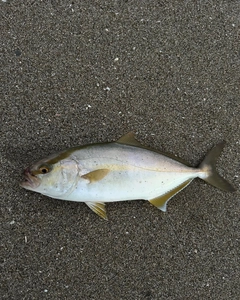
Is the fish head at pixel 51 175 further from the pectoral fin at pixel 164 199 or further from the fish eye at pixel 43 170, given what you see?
the pectoral fin at pixel 164 199

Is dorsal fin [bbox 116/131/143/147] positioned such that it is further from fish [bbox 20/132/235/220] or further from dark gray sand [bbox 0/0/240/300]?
dark gray sand [bbox 0/0/240/300]

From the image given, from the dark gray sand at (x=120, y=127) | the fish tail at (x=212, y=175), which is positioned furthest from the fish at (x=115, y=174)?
the dark gray sand at (x=120, y=127)

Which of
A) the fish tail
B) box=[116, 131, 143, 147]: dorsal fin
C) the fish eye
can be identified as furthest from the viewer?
the fish tail

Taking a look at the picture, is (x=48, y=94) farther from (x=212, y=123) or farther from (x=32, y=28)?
(x=212, y=123)

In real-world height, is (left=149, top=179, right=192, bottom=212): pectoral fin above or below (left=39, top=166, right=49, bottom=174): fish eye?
below

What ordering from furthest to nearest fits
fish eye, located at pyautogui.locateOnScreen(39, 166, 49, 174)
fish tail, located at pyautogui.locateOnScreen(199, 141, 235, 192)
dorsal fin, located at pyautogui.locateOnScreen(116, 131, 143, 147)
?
1. fish tail, located at pyautogui.locateOnScreen(199, 141, 235, 192)
2. dorsal fin, located at pyautogui.locateOnScreen(116, 131, 143, 147)
3. fish eye, located at pyautogui.locateOnScreen(39, 166, 49, 174)

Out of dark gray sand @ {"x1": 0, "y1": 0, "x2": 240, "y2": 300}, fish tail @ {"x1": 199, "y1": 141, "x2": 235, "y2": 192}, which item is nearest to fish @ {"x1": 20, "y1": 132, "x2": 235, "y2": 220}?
fish tail @ {"x1": 199, "y1": 141, "x2": 235, "y2": 192}

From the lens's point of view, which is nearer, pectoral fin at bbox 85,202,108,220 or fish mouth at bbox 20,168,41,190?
fish mouth at bbox 20,168,41,190

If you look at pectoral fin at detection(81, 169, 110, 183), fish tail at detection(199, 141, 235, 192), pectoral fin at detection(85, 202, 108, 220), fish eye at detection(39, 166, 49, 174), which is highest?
fish eye at detection(39, 166, 49, 174)

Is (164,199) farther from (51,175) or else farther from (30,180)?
(30,180)

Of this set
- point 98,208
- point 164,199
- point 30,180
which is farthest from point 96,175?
point 164,199
